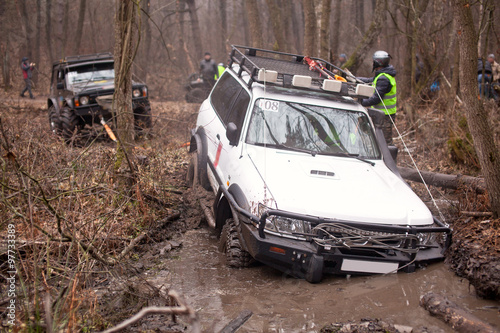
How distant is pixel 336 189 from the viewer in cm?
450

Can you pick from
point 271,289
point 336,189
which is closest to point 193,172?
point 336,189

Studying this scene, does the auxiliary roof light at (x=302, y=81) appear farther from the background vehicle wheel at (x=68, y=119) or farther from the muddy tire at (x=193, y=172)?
the background vehicle wheel at (x=68, y=119)

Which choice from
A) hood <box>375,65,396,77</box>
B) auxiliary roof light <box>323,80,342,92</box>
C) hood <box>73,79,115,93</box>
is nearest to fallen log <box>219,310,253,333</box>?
auxiliary roof light <box>323,80,342,92</box>

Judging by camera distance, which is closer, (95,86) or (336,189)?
(336,189)

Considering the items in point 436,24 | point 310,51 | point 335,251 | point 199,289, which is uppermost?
point 436,24

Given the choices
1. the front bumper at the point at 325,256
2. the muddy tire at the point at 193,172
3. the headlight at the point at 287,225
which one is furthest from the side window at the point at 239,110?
the front bumper at the point at 325,256

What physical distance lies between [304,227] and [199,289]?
1.11 meters

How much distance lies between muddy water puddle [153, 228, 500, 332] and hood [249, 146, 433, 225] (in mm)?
560

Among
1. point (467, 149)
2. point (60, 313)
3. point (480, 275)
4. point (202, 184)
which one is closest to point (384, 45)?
point (467, 149)

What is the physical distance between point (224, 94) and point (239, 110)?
3.48 feet

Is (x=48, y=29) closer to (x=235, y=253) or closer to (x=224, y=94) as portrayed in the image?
(x=224, y=94)

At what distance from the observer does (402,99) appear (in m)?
12.9

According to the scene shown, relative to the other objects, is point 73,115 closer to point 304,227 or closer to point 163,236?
point 163,236

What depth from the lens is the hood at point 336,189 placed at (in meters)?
4.18
